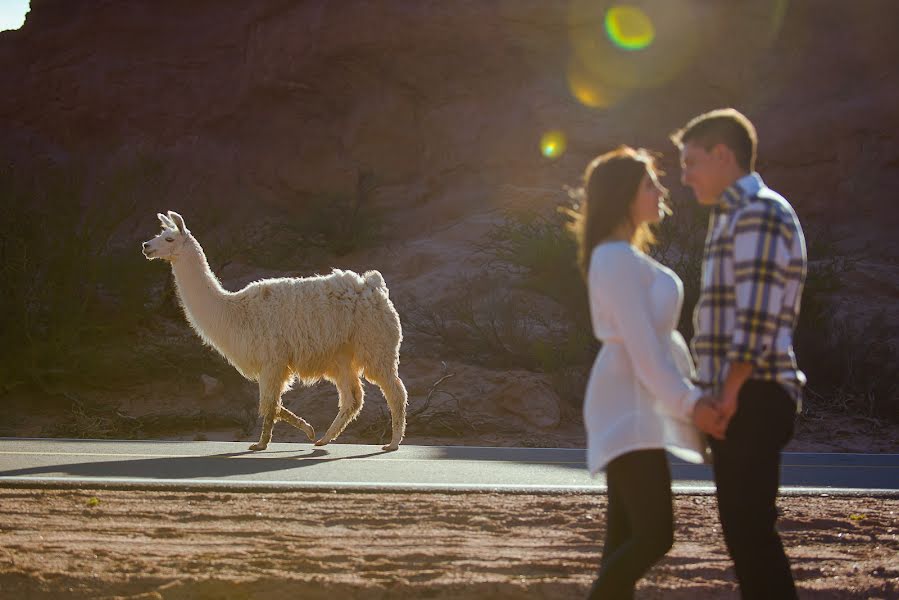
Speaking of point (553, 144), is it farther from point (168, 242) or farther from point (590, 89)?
point (168, 242)

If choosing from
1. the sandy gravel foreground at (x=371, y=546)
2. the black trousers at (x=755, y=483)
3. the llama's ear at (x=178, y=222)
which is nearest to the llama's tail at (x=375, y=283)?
the llama's ear at (x=178, y=222)

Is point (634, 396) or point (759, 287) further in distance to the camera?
point (634, 396)

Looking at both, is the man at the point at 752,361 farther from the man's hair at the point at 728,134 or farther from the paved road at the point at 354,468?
the paved road at the point at 354,468

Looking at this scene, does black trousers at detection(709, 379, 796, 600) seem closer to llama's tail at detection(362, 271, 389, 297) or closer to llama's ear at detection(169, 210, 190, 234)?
llama's tail at detection(362, 271, 389, 297)

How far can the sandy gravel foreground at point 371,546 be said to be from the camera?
588cm

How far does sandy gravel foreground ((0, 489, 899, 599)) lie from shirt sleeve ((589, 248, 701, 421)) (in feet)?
6.67

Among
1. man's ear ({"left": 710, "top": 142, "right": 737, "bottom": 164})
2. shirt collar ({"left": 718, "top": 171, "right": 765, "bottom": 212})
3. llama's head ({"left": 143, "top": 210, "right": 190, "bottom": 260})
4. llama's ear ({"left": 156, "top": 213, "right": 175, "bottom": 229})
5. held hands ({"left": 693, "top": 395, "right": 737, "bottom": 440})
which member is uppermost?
llama's ear ({"left": 156, "top": 213, "right": 175, "bottom": 229})

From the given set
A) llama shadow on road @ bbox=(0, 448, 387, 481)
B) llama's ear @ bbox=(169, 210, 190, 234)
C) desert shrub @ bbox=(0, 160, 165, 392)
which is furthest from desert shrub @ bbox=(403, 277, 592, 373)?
llama shadow on road @ bbox=(0, 448, 387, 481)

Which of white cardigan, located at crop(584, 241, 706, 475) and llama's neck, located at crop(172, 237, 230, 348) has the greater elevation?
llama's neck, located at crop(172, 237, 230, 348)

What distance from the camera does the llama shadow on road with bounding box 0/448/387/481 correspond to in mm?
9820

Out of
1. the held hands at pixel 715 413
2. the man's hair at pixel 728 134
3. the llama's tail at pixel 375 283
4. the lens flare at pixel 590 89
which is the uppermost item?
the lens flare at pixel 590 89

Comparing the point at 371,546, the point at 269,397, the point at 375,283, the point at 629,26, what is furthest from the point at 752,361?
the point at 629,26

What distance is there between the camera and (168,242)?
483 inches

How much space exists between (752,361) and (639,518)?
0.71 metres
